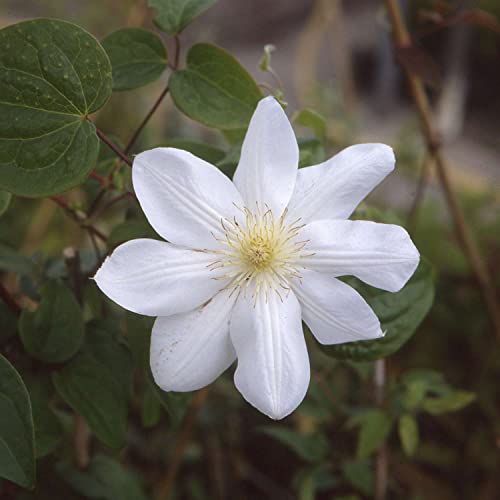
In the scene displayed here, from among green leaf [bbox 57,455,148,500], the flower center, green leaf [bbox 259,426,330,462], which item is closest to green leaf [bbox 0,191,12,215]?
the flower center

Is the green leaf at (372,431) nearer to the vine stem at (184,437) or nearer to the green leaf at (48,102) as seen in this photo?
the vine stem at (184,437)

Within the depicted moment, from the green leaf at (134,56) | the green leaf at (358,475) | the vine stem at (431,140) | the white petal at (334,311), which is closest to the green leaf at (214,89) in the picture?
the green leaf at (134,56)

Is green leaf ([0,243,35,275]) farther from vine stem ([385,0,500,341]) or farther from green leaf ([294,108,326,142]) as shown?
vine stem ([385,0,500,341])

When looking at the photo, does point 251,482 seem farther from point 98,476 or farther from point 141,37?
point 141,37

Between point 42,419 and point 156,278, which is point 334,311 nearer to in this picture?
point 156,278

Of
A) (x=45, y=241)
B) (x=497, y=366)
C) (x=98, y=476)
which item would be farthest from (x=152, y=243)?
(x=45, y=241)

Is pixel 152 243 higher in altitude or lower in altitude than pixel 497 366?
higher
